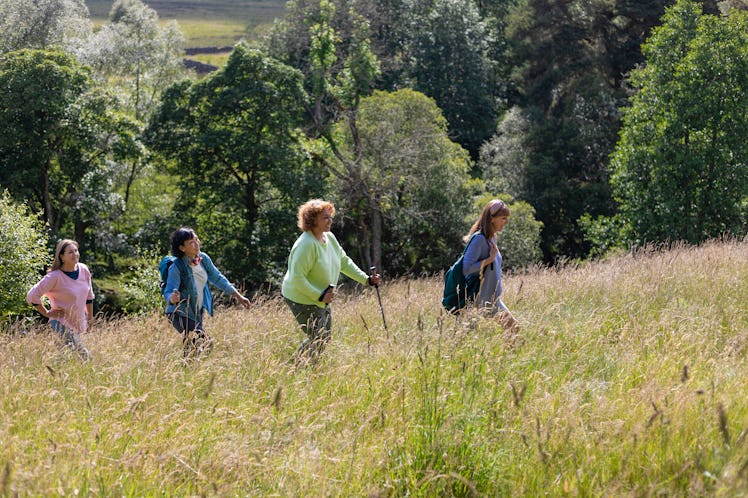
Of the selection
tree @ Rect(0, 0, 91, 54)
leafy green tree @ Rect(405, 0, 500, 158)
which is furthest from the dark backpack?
leafy green tree @ Rect(405, 0, 500, 158)

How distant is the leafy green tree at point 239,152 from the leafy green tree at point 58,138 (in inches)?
82.3

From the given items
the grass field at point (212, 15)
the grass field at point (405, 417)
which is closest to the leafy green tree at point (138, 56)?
the grass field at point (405, 417)

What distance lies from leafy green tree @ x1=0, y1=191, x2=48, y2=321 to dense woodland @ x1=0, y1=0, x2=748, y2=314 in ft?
0.21

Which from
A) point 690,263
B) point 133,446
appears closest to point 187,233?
point 133,446

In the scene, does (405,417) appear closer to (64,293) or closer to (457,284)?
(457,284)

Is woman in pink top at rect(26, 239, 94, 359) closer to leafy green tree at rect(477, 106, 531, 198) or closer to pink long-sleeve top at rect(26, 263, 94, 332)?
pink long-sleeve top at rect(26, 263, 94, 332)

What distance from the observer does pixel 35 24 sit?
39656mm

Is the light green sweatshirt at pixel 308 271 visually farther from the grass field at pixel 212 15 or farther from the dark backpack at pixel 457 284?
the grass field at pixel 212 15

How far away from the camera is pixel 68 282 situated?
24.5ft

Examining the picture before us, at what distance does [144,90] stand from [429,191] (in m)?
20.6

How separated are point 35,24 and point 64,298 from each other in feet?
123

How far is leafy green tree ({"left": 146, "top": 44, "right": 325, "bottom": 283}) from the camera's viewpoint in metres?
29.3

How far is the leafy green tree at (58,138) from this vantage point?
27.5m

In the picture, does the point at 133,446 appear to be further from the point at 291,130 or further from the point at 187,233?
the point at 291,130
